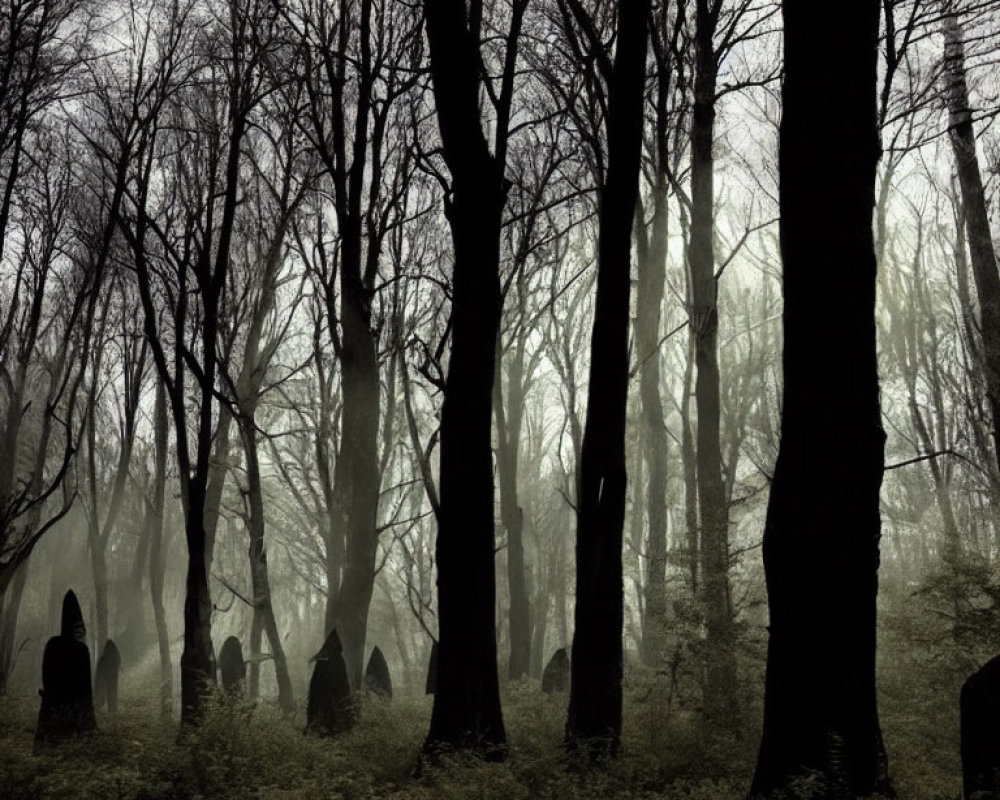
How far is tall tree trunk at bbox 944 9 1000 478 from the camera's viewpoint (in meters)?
10.8

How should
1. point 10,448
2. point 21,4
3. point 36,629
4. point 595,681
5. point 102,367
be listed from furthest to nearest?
point 36,629 → point 102,367 → point 10,448 → point 21,4 → point 595,681

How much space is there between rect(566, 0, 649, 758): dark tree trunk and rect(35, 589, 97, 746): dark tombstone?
426 centimetres

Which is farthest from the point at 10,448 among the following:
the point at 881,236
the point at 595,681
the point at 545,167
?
the point at 881,236

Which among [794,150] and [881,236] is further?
[881,236]

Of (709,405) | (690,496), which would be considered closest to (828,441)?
(709,405)

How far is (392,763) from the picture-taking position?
652cm

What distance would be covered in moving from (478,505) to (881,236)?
1422cm

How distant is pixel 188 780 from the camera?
5.92 meters

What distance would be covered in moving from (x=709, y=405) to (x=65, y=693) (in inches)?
274

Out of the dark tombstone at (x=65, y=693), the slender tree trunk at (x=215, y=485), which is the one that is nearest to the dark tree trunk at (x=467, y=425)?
the dark tombstone at (x=65, y=693)

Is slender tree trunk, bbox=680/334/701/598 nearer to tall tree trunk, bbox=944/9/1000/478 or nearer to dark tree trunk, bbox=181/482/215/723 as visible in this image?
tall tree trunk, bbox=944/9/1000/478

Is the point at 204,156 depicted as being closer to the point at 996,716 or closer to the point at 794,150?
the point at 794,150

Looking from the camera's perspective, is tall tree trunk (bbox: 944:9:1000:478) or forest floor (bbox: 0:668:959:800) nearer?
forest floor (bbox: 0:668:959:800)

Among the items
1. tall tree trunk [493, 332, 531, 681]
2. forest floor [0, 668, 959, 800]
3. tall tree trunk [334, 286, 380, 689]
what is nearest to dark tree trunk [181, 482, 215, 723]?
forest floor [0, 668, 959, 800]
